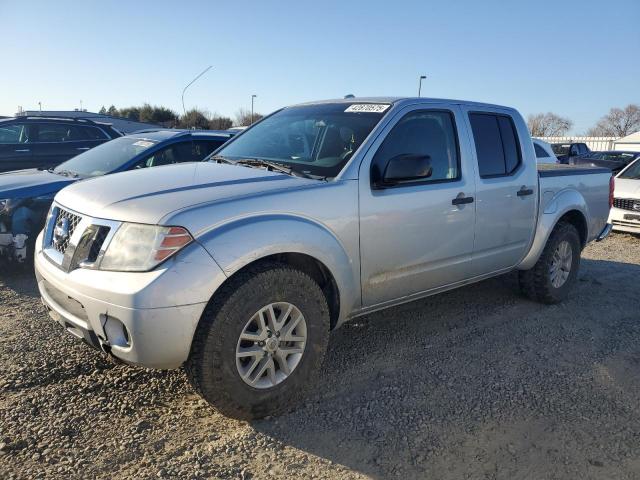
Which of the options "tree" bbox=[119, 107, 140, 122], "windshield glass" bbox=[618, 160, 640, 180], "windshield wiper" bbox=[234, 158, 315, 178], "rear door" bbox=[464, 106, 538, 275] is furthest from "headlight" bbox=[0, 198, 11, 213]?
"tree" bbox=[119, 107, 140, 122]

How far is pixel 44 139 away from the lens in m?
8.75

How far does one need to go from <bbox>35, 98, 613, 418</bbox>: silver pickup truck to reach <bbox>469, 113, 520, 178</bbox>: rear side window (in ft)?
0.05

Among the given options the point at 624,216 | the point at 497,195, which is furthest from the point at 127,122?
the point at 497,195

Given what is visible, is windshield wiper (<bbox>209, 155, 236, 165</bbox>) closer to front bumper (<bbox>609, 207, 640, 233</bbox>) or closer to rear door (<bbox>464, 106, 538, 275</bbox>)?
rear door (<bbox>464, 106, 538, 275</bbox>)

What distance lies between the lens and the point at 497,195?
423 centimetres

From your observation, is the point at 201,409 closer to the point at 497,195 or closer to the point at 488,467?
the point at 488,467

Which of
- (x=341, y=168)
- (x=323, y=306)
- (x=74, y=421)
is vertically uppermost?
(x=341, y=168)

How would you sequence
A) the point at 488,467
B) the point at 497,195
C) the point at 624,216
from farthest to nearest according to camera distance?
1. the point at 624,216
2. the point at 497,195
3. the point at 488,467

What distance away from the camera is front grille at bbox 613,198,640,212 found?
28.8 feet

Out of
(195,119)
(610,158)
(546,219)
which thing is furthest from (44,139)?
(195,119)

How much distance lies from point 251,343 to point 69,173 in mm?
4020

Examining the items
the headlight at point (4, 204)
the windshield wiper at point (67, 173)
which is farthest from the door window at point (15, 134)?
the headlight at point (4, 204)

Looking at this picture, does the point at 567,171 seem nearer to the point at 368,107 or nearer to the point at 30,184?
the point at 368,107

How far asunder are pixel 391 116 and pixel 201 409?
2.29 metres
